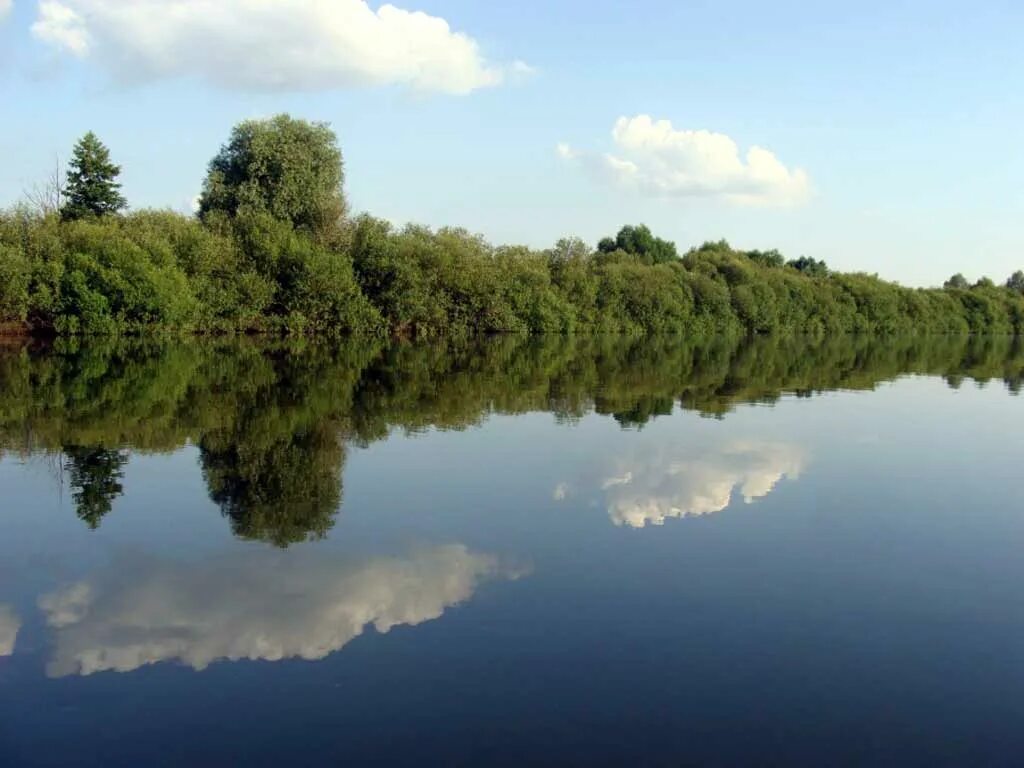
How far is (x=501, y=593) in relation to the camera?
833 cm

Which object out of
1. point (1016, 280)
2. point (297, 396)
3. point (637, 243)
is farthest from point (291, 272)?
point (1016, 280)

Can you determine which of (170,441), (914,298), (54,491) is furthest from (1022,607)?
(914,298)

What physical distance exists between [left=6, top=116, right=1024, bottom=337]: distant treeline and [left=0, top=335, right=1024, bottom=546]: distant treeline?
5.62 metres

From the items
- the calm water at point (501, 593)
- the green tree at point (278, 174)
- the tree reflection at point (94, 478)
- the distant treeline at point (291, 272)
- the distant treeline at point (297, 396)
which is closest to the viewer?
the calm water at point (501, 593)

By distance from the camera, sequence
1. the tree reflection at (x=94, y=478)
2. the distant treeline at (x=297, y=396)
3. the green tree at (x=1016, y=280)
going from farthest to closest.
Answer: the green tree at (x=1016, y=280) → the distant treeline at (x=297, y=396) → the tree reflection at (x=94, y=478)

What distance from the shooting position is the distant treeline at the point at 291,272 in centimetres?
4916

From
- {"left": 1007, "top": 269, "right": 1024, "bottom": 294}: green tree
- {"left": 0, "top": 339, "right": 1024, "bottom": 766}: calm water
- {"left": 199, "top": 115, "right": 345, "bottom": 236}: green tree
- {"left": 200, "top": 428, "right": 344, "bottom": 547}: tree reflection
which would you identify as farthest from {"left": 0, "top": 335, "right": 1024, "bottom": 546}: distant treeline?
{"left": 1007, "top": 269, "right": 1024, "bottom": 294}: green tree

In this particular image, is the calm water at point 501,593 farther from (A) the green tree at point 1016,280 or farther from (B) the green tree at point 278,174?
(A) the green tree at point 1016,280

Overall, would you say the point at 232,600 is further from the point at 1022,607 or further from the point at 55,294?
the point at 55,294

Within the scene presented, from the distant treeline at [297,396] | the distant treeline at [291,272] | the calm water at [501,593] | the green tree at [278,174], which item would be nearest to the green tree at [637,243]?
the distant treeline at [291,272]

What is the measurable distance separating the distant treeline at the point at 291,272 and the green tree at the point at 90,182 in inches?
3.4

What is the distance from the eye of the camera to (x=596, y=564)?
9.27 meters

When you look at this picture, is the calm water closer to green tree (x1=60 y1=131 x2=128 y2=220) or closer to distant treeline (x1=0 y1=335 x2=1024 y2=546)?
distant treeline (x1=0 y1=335 x2=1024 y2=546)

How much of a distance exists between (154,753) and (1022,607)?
8.04 m
